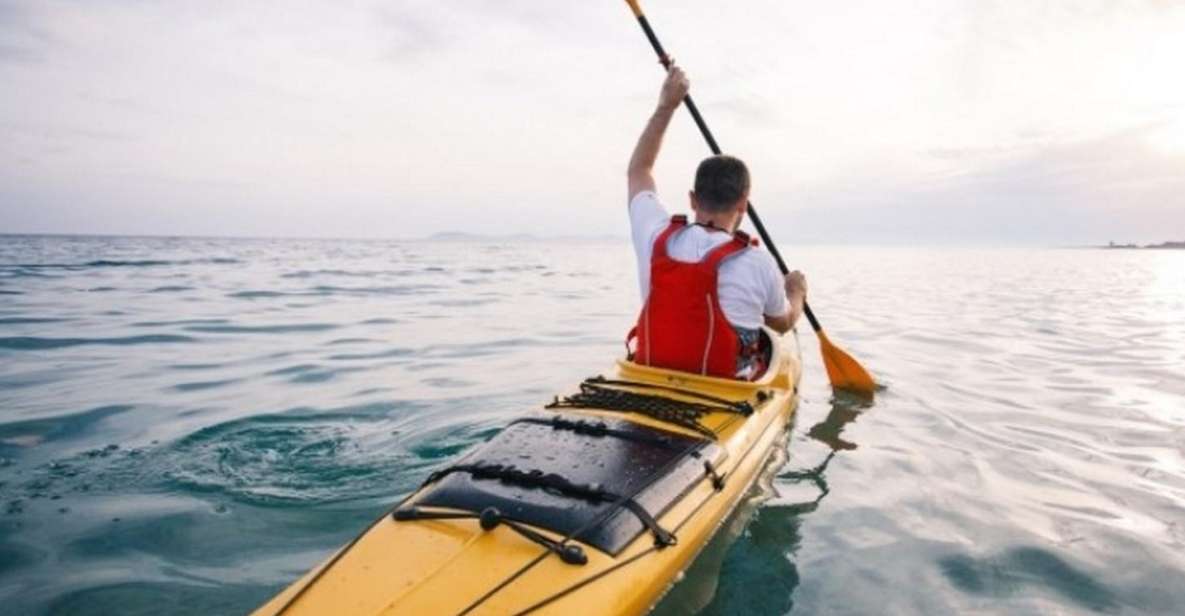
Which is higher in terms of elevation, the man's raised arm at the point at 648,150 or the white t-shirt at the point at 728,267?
the man's raised arm at the point at 648,150

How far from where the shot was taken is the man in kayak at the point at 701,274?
4.36m

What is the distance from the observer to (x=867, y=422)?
754 centimetres

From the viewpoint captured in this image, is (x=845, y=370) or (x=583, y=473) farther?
(x=845, y=370)

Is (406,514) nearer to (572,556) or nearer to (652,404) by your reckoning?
(572,556)

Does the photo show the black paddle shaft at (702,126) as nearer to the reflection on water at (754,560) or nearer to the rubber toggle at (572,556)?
the reflection on water at (754,560)

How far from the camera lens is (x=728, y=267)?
439cm

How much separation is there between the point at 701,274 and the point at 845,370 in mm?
5203

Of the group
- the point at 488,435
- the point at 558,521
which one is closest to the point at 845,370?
the point at 488,435

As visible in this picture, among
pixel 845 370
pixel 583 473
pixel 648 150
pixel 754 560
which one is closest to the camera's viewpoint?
pixel 583 473

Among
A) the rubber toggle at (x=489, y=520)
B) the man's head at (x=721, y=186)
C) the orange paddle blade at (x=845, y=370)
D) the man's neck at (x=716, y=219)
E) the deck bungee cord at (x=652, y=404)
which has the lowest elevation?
the orange paddle blade at (x=845, y=370)

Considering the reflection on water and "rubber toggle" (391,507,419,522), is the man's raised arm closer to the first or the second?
the reflection on water

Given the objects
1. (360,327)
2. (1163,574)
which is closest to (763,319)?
(1163,574)

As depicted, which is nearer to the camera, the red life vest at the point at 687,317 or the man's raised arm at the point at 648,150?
the red life vest at the point at 687,317

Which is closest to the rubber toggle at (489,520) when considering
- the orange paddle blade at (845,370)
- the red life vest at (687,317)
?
the red life vest at (687,317)
